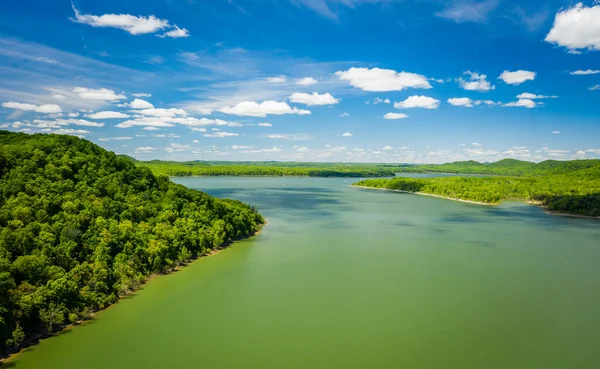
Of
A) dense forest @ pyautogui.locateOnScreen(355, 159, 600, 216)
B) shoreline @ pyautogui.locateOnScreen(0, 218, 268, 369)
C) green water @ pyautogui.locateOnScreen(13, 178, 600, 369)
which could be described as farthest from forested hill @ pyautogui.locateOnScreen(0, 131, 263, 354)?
dense forest @ pyautogui.locateOnScreen(355, 159, 600, 216)

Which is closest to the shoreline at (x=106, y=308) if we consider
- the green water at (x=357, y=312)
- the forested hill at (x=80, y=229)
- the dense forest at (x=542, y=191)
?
the forested hill at (x=80, y=229)

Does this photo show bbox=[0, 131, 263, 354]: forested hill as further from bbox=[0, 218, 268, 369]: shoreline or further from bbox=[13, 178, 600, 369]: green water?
bbox=[13, 178, 600, 369]: green water

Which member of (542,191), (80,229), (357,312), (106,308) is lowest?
(106,308)

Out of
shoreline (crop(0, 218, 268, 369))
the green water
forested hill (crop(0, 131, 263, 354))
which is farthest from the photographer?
forested hill (crop(0, 131, 263, 354))

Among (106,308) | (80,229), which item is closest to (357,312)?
(106,308)

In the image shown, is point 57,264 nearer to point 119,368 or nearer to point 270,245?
point 119,368

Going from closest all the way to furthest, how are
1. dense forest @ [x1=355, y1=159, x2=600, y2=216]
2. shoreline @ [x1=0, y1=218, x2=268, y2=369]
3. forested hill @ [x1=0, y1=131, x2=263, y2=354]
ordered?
shoreline @ [x1=0, y1=218, x2=268, y2=369] → forested hill @ [x1=0, y1=131, x2=263, y2=354] → dense forest @ [x1=355, y1=159, x2=600, y2=216]

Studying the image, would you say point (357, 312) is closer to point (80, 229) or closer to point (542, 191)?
point (80, 229)
